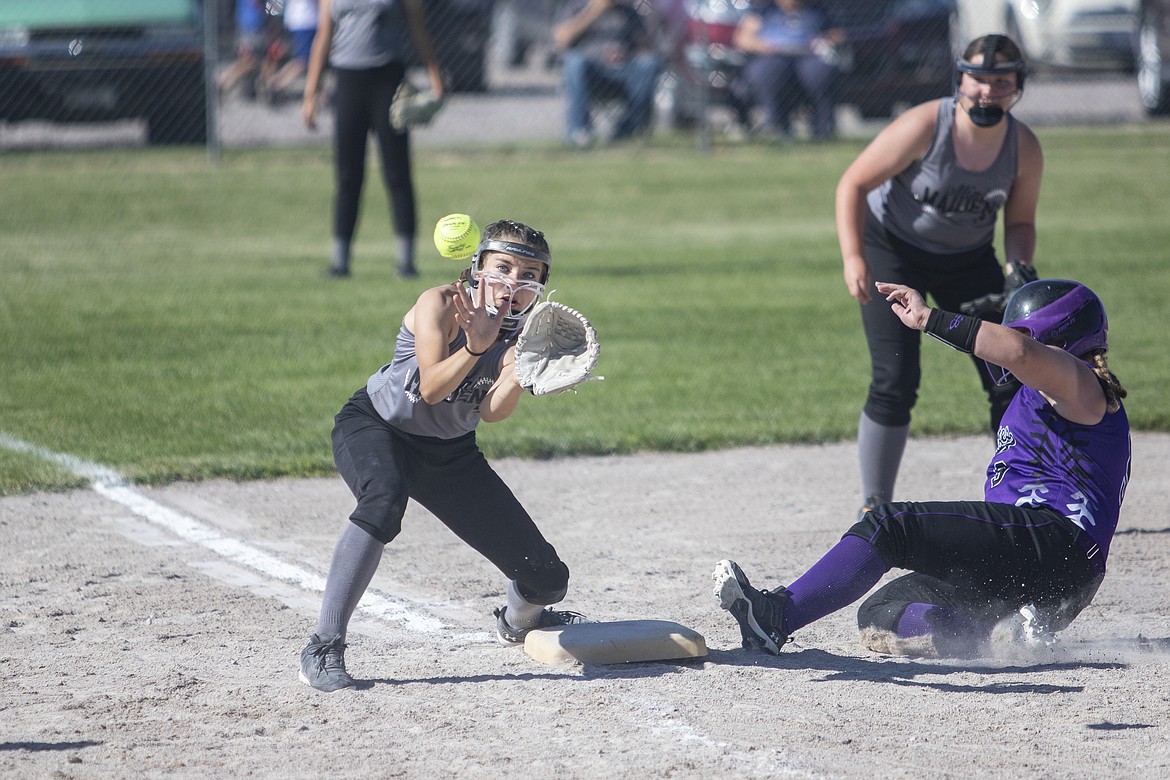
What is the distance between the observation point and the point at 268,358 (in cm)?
899

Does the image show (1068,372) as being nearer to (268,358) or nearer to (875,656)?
(875,656)

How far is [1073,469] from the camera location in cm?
438

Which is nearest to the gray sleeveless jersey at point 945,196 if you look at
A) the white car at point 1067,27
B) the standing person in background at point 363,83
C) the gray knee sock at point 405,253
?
the standing person in background at point 363,83

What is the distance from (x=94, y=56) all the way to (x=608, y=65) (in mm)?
5624

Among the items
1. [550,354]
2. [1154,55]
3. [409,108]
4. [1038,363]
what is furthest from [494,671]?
[1154,55]

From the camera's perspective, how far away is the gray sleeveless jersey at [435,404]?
423 cm

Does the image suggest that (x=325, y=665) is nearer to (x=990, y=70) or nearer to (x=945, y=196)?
(x=945, y=196)

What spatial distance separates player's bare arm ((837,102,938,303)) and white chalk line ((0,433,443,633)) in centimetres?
198

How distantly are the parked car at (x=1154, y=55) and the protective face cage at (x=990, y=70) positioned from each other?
1390 centimetres

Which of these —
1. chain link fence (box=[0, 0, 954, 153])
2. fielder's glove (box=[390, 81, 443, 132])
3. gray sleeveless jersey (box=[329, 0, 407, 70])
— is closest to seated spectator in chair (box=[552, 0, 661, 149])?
chain link fence (box=[0, 0, 954, 153])

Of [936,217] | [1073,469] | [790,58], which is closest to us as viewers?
[1073,469]

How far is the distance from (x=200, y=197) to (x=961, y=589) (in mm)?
12008

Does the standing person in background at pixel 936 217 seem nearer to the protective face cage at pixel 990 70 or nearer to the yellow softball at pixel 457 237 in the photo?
the protective face cage at pixel 990 70

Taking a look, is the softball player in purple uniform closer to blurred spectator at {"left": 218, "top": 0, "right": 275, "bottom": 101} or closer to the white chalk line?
the white chalk line
